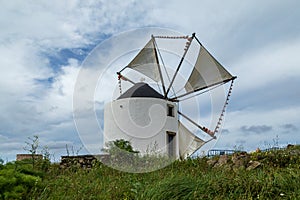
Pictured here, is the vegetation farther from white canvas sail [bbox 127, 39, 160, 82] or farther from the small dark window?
white canvas sail [bbox 127, 39, 160, 82]

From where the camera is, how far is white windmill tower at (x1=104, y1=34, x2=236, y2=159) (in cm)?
1530

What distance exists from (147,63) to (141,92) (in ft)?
8.91

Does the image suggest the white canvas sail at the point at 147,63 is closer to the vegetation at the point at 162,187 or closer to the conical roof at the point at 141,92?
the conical roof at the point at 141,92

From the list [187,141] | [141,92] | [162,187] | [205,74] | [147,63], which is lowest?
[162,187]

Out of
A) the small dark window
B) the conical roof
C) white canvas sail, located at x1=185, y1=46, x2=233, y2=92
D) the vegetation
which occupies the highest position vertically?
white canvas sail, located at x1=185, y1=46, x2=233, y2=92

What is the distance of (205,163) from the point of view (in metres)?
9.66

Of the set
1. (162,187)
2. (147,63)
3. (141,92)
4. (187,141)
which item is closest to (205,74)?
(147,63)

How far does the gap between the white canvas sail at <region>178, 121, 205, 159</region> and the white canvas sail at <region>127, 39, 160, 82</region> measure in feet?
9.18

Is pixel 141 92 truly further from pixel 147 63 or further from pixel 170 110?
pixel 147 63

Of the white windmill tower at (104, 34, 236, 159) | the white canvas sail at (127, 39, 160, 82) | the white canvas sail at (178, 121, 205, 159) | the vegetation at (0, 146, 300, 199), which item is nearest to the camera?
the vegetation at (0, 146, 300, 199)

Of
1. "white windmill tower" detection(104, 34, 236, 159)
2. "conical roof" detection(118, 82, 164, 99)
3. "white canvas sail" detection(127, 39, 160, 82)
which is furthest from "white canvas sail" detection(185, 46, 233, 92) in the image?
"conical roof" detection(118, 82, 164, 99)

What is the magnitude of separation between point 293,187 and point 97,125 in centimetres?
715

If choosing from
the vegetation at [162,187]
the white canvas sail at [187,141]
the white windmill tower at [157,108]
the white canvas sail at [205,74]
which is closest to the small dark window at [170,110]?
the white windmill tower at [157,108]

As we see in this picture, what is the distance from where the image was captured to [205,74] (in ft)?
60.1
